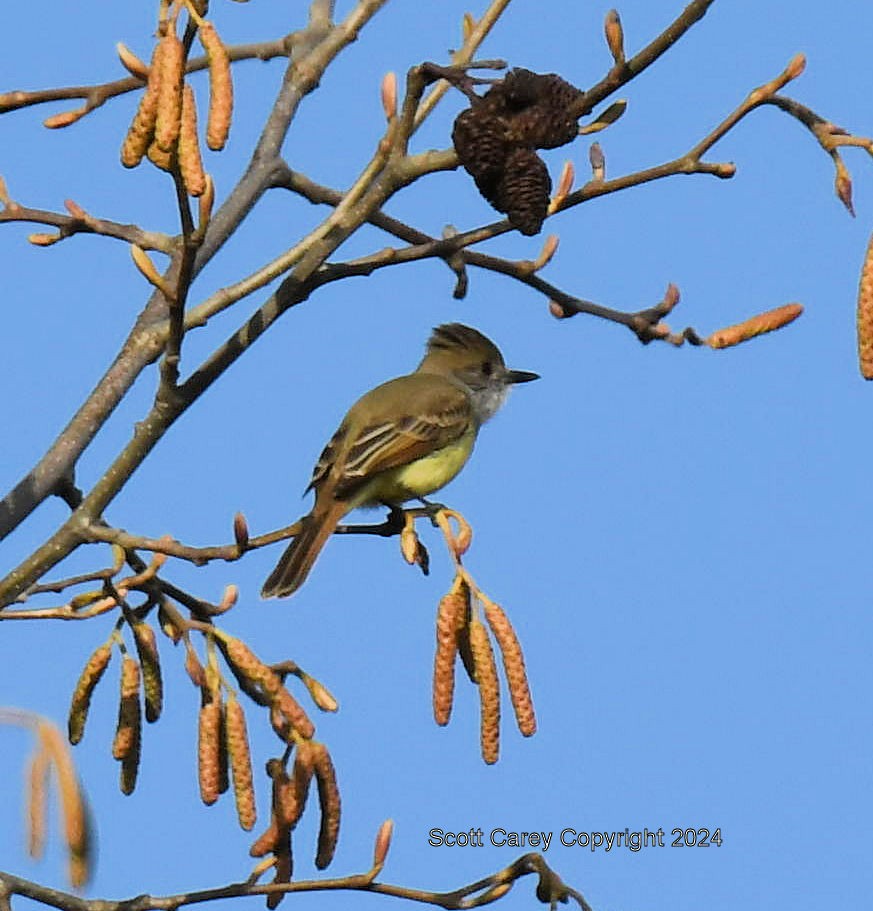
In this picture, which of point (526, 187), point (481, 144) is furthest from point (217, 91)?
point (526, 187)

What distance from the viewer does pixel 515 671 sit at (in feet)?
12.8

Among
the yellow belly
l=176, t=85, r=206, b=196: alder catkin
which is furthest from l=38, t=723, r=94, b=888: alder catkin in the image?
the yellow belly

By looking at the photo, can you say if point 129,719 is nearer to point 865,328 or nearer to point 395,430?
point 865,328

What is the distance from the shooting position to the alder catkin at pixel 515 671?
3.89 meters

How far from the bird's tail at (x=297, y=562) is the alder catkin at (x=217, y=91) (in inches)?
81.1

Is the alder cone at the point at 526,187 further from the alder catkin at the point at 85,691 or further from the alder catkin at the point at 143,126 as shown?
the alder catkin at the point at 85,691

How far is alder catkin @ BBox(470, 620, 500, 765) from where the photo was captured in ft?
12.7

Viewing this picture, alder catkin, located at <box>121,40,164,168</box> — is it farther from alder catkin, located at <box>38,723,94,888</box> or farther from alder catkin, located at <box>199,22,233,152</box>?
alder catkin, located at <box>38,723,94,888</box>

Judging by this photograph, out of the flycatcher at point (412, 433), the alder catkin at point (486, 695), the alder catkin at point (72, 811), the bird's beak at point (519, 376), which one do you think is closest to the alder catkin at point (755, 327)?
the alder catkin at point (486, 695)

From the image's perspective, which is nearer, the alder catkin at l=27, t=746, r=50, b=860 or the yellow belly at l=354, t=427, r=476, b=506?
the alder catkin at l=27, t=746, r=50, b=860

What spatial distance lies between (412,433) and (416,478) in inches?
7.0

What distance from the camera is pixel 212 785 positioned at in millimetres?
3842

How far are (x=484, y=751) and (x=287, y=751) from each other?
0.40m

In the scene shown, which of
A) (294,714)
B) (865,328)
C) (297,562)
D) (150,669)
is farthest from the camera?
(297,562)
